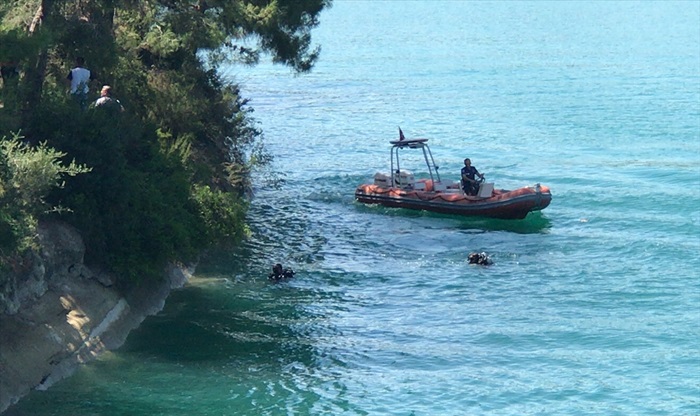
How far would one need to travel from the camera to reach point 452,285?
93.7 ft

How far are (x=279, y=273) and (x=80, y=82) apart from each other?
6.81 m

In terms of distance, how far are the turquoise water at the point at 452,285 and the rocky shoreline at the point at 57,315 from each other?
0.41 meters

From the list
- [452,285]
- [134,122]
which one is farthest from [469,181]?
[134,122]

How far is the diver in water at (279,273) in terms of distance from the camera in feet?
92.1

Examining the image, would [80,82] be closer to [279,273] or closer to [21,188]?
[21,188]

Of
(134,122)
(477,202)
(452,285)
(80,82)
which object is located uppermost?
(80,82)

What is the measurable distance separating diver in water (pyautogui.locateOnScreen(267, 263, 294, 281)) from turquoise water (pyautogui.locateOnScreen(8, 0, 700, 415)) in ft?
1.06

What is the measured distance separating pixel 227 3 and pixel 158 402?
13635 millimetres

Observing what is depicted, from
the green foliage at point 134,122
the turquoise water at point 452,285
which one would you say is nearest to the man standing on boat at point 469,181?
the turquoise water at point 452,285

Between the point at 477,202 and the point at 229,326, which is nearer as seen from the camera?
the point at 229,326

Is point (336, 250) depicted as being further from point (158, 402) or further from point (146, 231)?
point (158, 402)

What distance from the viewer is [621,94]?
196ft

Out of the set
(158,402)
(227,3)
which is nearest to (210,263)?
(227,3)

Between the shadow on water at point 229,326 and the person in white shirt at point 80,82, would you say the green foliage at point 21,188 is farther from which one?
the person in white shirt at point 80,82
